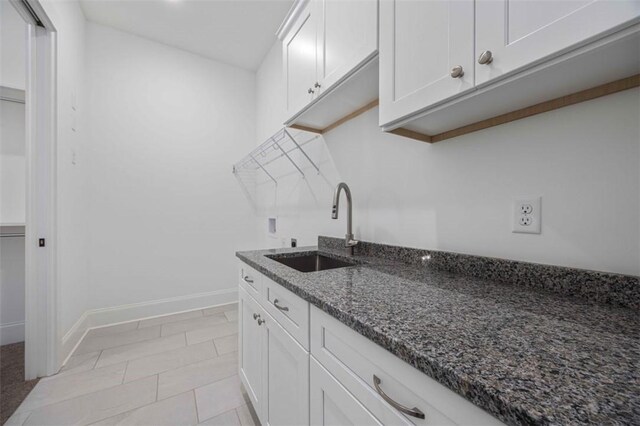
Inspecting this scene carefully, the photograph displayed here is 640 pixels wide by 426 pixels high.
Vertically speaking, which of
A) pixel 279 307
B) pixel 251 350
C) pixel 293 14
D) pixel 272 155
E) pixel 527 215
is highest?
pixel 293 14

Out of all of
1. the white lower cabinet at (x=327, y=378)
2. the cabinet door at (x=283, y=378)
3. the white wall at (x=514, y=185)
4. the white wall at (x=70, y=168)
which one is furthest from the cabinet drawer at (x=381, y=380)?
the white wall at (x=70, y=168)

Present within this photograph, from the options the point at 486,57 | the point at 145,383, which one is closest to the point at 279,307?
the point at 486,57

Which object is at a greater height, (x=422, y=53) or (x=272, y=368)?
(x=422, y=53)

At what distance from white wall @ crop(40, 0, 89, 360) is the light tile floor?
0.85 feet

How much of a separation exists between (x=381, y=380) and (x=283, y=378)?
0.57 m

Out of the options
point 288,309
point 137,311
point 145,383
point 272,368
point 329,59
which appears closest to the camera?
point 288,309

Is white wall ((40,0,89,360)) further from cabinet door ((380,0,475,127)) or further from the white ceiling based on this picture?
cabinet door ((380,0,475,127))

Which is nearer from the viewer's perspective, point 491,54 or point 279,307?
point 491,54

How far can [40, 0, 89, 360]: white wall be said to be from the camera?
1730 millimetres

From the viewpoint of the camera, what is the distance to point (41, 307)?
1604 mm

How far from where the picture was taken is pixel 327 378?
703 millimetres

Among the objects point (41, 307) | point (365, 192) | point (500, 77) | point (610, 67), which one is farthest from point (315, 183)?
point (41, 307)

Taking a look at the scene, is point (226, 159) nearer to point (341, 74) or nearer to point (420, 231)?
point (341, 74)

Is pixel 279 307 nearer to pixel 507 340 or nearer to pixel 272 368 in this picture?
pixel 272 368
